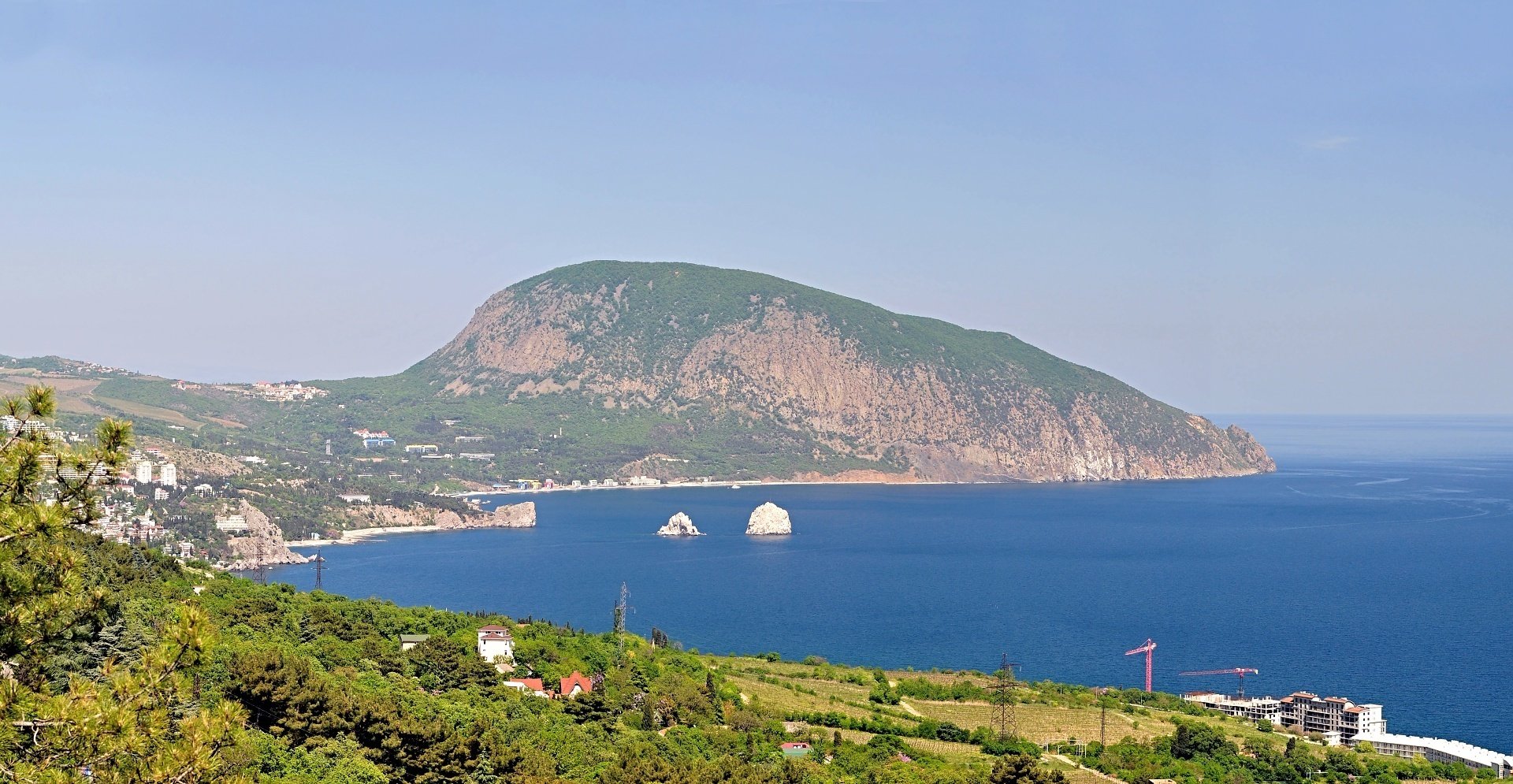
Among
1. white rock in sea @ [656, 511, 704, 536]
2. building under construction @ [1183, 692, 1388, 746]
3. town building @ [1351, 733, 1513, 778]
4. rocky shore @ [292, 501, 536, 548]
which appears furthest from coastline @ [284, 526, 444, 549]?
town building @ [1351, 733, 1513, 778]

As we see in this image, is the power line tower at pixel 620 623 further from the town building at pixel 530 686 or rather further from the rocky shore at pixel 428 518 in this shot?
the rocky shore at pixel 428 518

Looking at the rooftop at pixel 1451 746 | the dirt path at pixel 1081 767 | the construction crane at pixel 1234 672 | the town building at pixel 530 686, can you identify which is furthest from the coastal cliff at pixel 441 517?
the dirt path at pixel 1081 767

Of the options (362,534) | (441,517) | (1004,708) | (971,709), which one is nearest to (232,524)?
(362,534)

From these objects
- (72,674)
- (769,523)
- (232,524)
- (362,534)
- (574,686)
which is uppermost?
(72,674)

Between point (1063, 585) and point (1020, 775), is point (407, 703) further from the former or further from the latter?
point (1063, 585)

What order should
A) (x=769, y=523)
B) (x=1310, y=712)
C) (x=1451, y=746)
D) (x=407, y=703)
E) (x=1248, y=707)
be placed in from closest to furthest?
(x=407, y=703) < (x=1451, y=746) < (x=1310, y=712) < (x=1248, y=707) < (x=769, y=523)

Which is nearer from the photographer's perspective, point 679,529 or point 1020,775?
point 1020,775

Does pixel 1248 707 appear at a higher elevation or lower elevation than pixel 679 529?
lower
